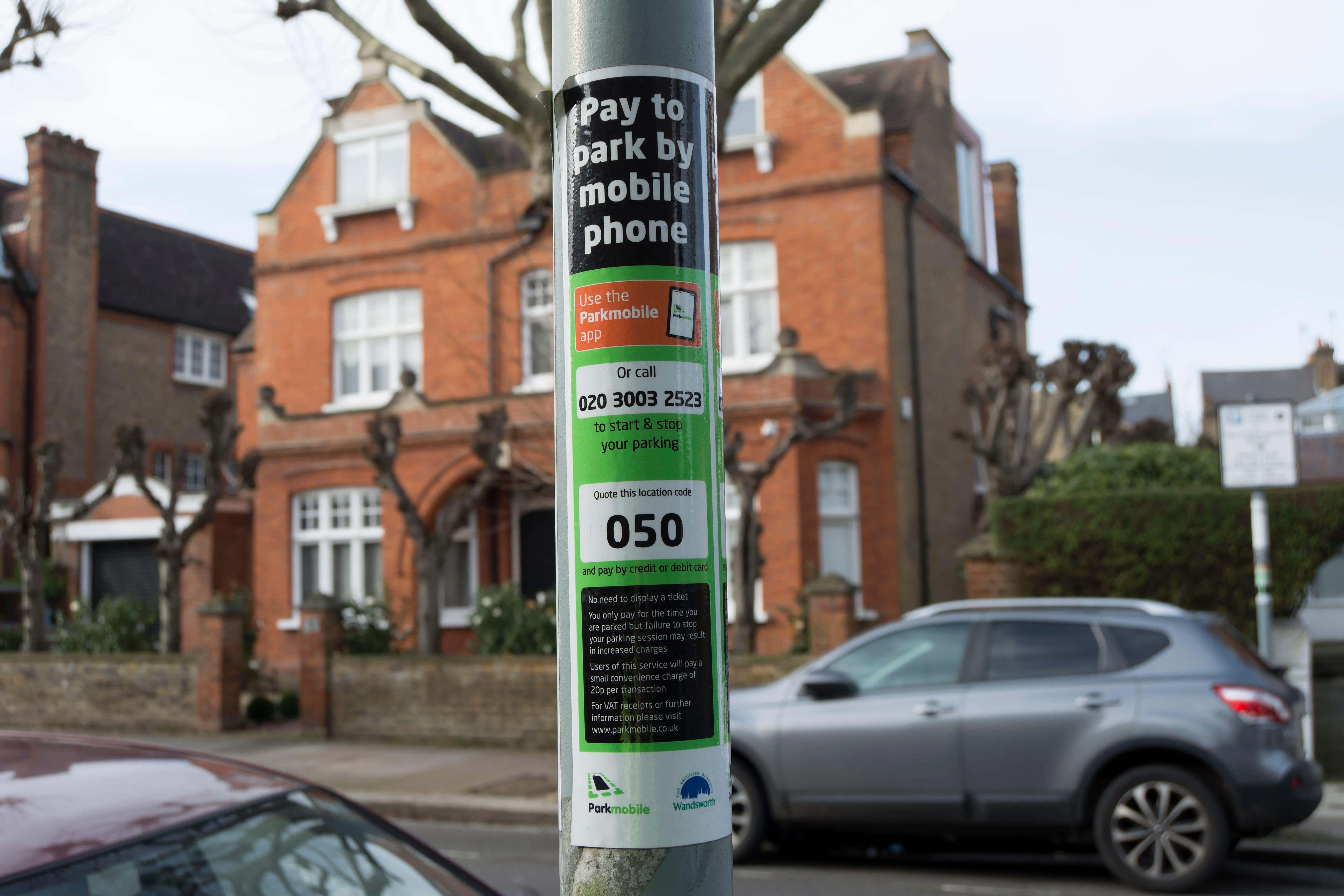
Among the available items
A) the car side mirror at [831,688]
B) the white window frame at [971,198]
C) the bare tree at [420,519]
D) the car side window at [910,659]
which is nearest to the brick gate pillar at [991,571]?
the car side window at [910,659]

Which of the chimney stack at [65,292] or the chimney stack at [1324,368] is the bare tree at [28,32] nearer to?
the chimney stack at [65,292]

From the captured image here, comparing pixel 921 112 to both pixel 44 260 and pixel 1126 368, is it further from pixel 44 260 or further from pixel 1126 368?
pixel 44 260

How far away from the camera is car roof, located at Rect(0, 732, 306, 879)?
2.59 meters

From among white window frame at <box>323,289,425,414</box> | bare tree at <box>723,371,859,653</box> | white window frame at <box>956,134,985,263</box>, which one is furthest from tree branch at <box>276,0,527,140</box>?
white window frame at <box>956,134,985,263</box>

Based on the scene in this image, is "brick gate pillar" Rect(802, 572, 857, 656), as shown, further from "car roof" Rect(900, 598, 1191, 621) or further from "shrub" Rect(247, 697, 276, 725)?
"shrub" Rect(247, 697, 276, 725)

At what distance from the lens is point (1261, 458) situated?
34.5ft

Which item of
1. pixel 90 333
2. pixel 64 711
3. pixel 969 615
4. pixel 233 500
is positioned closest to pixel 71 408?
pixel 90 333

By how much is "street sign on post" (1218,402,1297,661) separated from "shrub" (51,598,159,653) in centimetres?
1475

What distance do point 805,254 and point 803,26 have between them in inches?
346

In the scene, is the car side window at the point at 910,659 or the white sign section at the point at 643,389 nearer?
the white sign section at the point at 643,389

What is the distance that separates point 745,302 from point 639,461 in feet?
61.7

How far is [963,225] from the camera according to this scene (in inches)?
1009

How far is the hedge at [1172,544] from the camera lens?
39.0 ft

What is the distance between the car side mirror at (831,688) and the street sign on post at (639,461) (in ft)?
21.4
